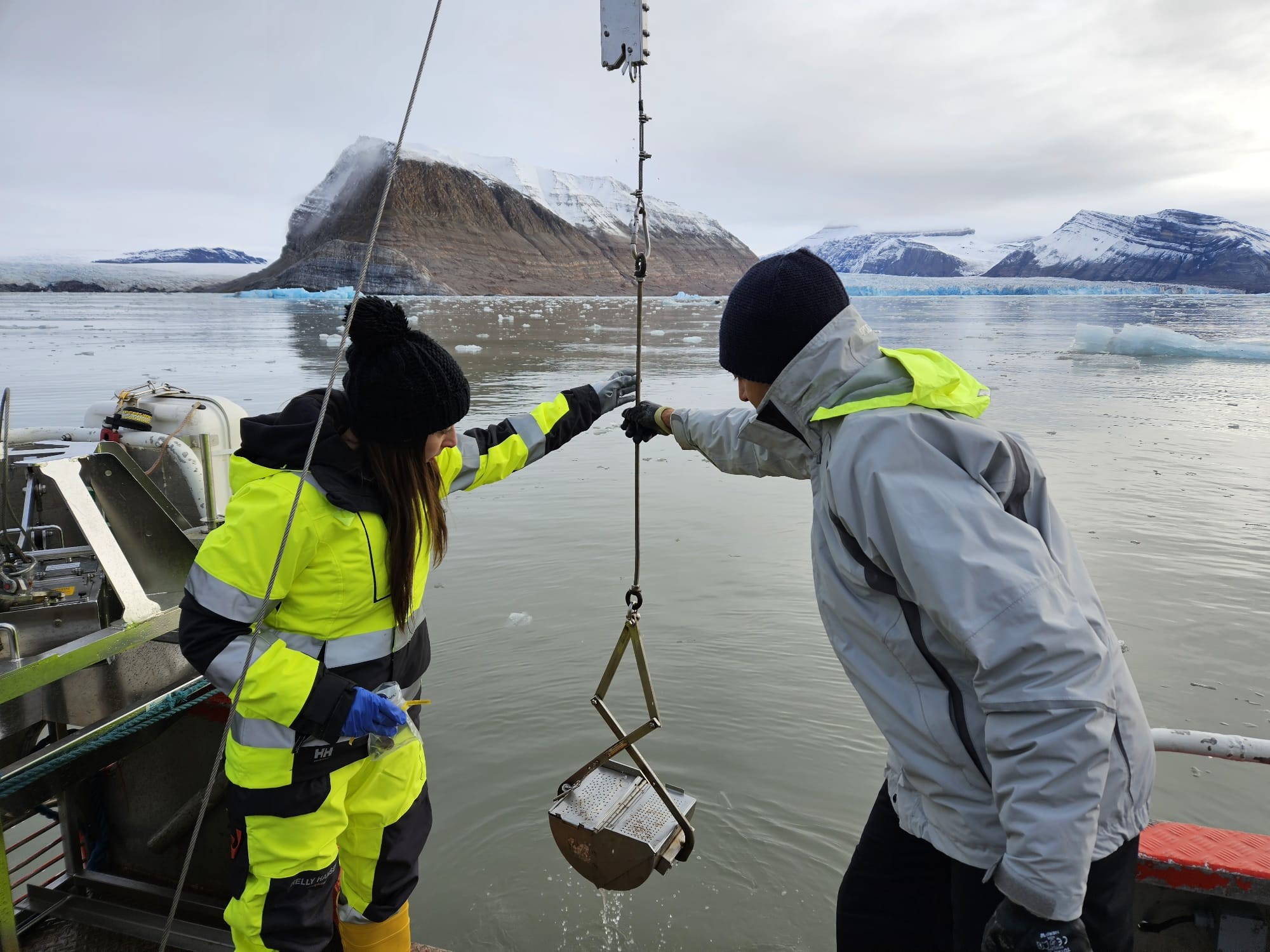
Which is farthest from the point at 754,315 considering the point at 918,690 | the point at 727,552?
the point at 727,552


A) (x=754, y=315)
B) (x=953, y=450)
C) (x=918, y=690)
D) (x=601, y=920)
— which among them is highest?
(x=754, y=315)

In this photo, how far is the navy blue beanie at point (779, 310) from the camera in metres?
1.55

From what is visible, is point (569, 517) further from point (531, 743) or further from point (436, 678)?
point (531, 743)

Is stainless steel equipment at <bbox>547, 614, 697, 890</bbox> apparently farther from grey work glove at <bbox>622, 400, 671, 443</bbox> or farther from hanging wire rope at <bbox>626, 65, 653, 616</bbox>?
grey work glove at <bbox>622, 400, 671, 443</bbox>

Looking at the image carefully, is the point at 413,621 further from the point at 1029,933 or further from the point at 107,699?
the point at 1029,933

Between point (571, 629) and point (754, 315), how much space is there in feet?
13.1

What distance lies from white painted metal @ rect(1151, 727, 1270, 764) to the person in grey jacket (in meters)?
0.77

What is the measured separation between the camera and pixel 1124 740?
137cm

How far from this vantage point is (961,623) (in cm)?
122

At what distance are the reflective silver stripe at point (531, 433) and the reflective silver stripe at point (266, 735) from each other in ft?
3.67

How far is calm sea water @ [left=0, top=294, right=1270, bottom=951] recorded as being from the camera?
122 inches

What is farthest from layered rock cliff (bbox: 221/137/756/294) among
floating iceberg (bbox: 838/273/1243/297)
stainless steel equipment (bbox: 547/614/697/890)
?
stainless steel equipment (bbox: 547/614/697/890)

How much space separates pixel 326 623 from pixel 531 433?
3.15 ft

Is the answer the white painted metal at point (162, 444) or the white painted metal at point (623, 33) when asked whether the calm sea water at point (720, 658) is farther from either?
the white painted metal at point (623, 33)
